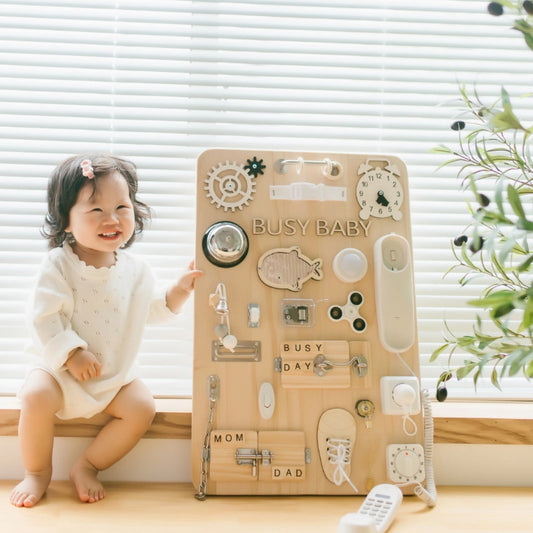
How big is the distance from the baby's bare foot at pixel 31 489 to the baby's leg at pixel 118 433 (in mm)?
56

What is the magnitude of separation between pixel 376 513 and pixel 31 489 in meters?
0.67

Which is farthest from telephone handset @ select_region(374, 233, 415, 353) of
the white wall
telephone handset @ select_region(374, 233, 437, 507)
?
the white wall

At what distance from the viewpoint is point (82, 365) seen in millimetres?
1033

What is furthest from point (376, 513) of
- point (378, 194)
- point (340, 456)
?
point (378, 194)

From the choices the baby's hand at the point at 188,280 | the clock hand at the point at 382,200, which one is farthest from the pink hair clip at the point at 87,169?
the clock hand at the point at 382,200

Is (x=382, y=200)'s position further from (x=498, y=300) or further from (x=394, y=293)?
(x=498, y=300)

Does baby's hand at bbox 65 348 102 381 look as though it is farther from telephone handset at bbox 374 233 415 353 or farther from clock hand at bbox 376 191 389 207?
clock hand at bbox 376 191 389 207

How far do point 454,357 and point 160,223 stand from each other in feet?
2.82

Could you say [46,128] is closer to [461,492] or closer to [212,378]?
[212,378]

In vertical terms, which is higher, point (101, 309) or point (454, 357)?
point (101, 309)

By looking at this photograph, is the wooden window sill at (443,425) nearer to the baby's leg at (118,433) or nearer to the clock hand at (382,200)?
the baby's leg at (118,433)

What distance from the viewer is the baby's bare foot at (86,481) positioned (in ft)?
3.30

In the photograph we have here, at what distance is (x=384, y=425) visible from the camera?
3.64ft

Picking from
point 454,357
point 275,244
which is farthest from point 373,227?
point 454,357
